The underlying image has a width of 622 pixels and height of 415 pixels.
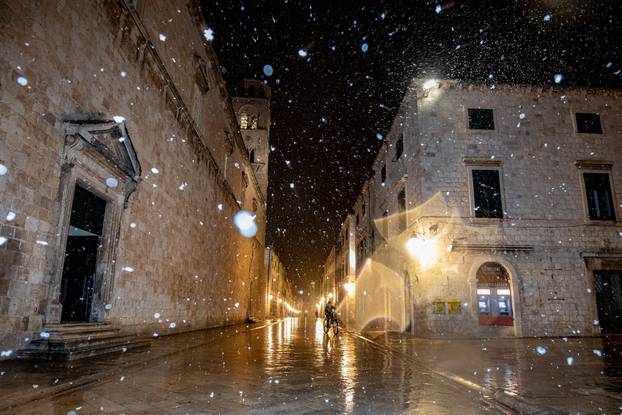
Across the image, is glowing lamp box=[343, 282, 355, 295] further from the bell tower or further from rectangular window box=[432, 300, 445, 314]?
rectangular window box=[432, 300, 445, 314]

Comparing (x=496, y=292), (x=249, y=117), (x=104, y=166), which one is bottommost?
(x=496, y=292)

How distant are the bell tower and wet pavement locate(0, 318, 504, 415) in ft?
113

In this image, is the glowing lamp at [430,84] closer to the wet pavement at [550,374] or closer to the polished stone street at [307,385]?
the wet pavement at [550,374]

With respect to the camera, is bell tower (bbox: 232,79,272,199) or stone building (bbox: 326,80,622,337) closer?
stone building (bbox: 326,80,622,337)

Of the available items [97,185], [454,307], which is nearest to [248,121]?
[454,307]

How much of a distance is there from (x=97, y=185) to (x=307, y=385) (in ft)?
20.9

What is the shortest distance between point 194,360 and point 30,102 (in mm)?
5392

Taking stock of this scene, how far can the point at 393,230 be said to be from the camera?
863 inches

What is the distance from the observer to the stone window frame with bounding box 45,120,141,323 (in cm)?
762

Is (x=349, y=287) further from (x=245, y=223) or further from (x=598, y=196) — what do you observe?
(x=598, y=196)

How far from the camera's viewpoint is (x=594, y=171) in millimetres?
17750

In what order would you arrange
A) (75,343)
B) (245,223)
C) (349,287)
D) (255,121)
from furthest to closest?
(255,121) < (349,287) < (245,223) < (75,343)

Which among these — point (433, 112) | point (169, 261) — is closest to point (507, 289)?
point (433, 112)

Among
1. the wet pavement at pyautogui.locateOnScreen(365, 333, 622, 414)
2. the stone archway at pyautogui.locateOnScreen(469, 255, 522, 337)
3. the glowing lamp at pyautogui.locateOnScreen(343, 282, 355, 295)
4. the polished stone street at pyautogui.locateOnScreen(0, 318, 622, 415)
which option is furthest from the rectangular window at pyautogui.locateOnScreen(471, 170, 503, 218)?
the glowing lamp at pyautogui.locateOnScreen(343, 282, 355, 295)
